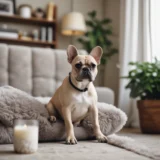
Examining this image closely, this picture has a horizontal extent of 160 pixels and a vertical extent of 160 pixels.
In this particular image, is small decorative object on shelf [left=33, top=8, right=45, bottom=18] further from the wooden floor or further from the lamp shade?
the wooden floor

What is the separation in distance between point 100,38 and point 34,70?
1847mm

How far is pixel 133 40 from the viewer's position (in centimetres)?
352

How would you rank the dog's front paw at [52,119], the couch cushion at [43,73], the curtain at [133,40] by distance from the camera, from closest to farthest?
1. the dog's front paw at [52,119]
2. the couch cushion at [43,73]
3. the curtain at [133,40]

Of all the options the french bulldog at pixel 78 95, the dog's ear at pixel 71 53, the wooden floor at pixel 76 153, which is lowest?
the wooden floor at pixel 76 153

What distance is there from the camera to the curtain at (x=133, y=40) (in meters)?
3.30

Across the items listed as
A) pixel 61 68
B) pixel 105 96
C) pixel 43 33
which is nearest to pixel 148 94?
pixel 105 96

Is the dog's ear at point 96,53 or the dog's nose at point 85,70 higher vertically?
the dog's ear at point 96,53

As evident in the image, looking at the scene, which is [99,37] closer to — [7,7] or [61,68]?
[7,7]

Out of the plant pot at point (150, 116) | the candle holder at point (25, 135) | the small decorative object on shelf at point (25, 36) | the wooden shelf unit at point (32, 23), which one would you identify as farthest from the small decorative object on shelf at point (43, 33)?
the candle holder at point (25, 135)

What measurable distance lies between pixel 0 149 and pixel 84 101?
0.49m

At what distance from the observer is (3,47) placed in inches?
101

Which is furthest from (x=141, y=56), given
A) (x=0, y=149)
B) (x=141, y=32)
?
(x=0, y=149)

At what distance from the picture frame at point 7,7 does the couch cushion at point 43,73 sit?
178 cm

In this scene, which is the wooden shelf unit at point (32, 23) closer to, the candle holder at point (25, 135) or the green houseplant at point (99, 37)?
the green houseplant at point (99, 37)
